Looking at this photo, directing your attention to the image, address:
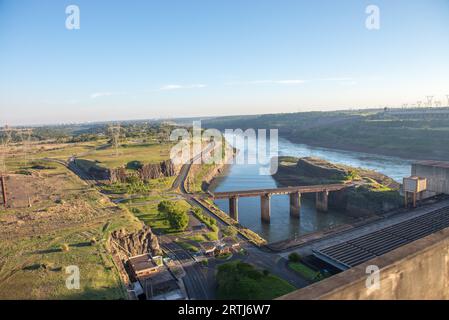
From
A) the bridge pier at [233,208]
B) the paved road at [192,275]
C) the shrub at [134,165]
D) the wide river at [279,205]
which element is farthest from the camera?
the shrub at [134,165]

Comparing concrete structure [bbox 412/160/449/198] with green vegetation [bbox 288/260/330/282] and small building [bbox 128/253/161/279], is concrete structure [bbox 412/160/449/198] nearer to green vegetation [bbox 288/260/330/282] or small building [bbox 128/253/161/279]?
green vegetation [bbox 288/260/330/282]

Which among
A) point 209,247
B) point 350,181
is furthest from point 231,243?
point 350,181

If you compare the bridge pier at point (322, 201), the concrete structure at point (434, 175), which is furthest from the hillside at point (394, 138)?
the bridge pier at point (322, 201)

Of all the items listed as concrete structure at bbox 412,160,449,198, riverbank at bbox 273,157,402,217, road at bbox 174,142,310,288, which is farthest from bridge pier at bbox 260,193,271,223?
concrete structure at bbox 412,160,449,198

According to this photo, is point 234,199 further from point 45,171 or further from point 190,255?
point 45,171

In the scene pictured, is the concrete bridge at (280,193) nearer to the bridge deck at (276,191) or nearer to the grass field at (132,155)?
the bridge deck at (276,191)

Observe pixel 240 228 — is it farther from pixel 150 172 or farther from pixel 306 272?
pixel 150 172

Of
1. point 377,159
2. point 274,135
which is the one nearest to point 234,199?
point 377,159
